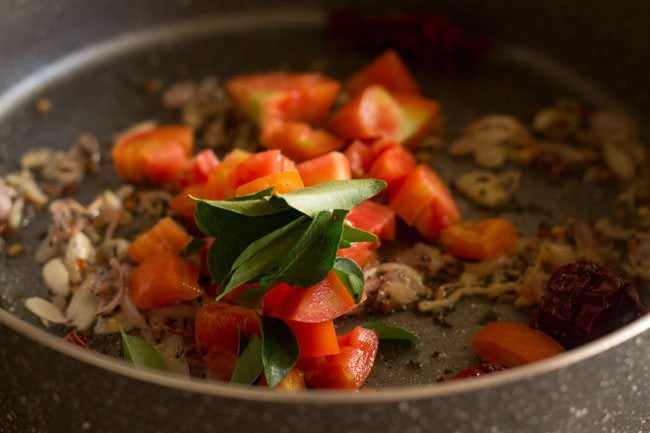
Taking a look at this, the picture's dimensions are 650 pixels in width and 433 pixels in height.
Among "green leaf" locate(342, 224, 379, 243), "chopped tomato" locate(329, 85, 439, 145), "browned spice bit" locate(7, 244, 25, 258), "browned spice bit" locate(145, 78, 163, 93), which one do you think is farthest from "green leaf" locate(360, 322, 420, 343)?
"browned spice bit" locate(145, 78, 163, 93)

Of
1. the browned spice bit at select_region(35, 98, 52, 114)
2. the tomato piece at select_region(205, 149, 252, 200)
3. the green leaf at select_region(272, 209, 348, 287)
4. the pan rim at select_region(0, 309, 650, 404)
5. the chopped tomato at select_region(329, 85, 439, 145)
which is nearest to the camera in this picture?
the pan rim at select_region(0, 309, 650, 404)

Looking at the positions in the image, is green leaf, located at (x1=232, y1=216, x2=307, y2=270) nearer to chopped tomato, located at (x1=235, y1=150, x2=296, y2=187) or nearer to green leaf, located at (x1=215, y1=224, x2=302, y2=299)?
green leaf, located at (x1=215, y1=224, x2=302, y2=299)

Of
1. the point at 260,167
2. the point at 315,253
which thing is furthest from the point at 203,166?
the point at 315,253


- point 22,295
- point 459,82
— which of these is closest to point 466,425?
point 22,295

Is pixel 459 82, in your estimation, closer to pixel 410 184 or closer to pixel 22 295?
pixel 410 184

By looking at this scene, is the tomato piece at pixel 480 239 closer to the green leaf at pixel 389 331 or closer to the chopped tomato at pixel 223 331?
the green leaf at pixel 389 331

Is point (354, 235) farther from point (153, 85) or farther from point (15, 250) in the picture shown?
point (153, 85)
